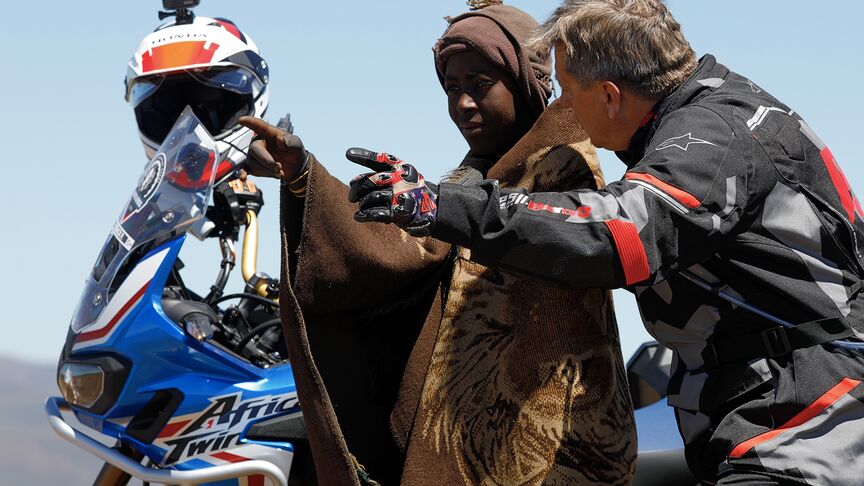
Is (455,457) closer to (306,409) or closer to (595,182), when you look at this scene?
(306,409)

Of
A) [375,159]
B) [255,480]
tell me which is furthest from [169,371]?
[375,159]

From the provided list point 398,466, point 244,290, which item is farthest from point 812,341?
point 244,290

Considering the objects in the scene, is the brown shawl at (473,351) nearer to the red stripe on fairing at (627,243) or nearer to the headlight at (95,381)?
the red stripe on fairing at (627,243)

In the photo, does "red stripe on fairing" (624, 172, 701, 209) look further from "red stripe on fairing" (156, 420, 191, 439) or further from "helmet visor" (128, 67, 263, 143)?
"helmet visor" (128, 67, 263, 143)

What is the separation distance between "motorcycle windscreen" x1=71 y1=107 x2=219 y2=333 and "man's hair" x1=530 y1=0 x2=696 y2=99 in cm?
186

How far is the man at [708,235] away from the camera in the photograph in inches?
95.3

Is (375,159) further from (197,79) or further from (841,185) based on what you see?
(197,79)

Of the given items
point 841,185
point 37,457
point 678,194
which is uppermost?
point 841,185

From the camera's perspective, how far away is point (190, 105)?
512cm

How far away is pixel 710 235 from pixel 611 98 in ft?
1.41

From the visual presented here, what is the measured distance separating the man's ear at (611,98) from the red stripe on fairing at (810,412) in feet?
2.31

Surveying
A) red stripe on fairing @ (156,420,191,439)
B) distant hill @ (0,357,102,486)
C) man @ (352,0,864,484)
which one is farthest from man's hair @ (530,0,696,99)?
distant hill @ (0,357,102,486)

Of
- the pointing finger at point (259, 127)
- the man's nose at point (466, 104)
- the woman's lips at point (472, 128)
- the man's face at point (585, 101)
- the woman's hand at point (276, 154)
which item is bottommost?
the woman's hand at point (276, 154)

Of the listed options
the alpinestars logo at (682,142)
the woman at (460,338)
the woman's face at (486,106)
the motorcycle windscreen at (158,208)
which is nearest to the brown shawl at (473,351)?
the woman at (460,338)
